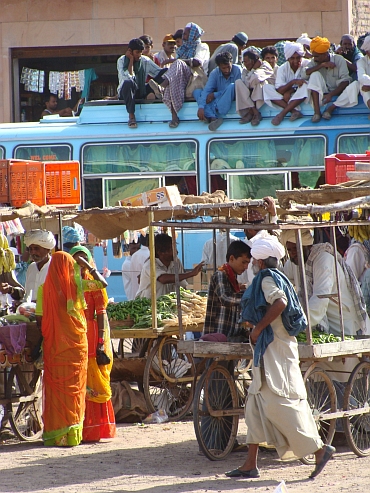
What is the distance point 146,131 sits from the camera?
1265 cm

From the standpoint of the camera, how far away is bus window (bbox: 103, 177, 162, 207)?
1267 centimetres

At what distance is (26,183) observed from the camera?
893cm

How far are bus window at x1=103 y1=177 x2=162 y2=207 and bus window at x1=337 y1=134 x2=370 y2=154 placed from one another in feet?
8.80

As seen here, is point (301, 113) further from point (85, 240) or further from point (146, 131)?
point (85, 240)

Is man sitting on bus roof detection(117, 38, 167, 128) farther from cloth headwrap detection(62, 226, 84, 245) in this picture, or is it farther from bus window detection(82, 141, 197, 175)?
cloth headwrap detection(62, 226, 84, 245)

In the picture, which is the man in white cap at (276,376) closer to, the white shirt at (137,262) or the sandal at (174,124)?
the white shirt at (137,262)

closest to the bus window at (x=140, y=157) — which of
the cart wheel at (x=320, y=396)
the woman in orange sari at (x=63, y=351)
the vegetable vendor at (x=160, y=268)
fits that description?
the vegetable vendor at (x=160, y=268)

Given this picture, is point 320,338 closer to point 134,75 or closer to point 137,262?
point 137,262

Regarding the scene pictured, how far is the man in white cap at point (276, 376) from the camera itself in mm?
5688

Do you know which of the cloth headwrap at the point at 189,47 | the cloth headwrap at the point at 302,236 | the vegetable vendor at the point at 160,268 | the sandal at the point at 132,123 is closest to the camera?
the cloth headwrap at the point at 302,236

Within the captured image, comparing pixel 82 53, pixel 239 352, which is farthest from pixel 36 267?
pixel 82 53

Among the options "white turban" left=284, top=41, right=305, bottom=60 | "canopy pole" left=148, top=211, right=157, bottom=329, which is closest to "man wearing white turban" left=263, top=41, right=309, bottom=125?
"white turban" left=284, top=41, right=305, bottom=60

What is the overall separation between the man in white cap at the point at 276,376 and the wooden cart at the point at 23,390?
2.11 m

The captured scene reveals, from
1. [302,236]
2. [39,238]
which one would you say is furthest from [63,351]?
[302,236]
